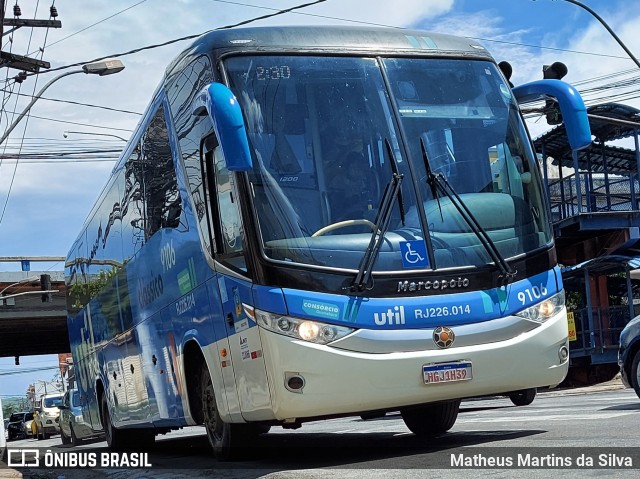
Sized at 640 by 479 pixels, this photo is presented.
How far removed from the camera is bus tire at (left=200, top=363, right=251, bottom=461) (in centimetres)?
930

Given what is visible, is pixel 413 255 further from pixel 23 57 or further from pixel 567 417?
pixel 23 57

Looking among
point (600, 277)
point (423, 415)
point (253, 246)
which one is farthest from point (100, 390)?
point (600, 277)

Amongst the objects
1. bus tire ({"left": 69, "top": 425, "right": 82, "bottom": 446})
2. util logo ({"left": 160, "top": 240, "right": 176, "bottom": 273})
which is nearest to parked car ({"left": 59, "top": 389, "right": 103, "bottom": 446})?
bus tire ({"left": 69, "top": 425, "right": 82, "bottom": 446})

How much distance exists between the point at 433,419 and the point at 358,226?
3794 mm

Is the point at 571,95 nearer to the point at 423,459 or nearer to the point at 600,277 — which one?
the point at 423,459

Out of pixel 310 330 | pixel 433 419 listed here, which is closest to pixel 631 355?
pixel 433 419

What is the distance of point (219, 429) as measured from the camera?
376 inches

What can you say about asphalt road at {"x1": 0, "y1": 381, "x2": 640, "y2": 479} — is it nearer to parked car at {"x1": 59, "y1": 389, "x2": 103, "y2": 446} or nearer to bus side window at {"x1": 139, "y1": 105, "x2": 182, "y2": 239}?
bus side window at {"x1": 139, "y1": 105, "x2": 182, "y2": 239}

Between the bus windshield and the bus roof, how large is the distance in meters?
0.11

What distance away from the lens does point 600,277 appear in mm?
30906

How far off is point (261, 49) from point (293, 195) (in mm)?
1393

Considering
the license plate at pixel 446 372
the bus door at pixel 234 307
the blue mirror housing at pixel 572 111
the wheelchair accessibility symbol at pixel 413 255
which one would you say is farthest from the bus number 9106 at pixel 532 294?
the bus door at pixel 234 307

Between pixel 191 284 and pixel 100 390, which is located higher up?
pixel 191 284

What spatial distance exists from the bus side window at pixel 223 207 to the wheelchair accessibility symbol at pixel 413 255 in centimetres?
125
